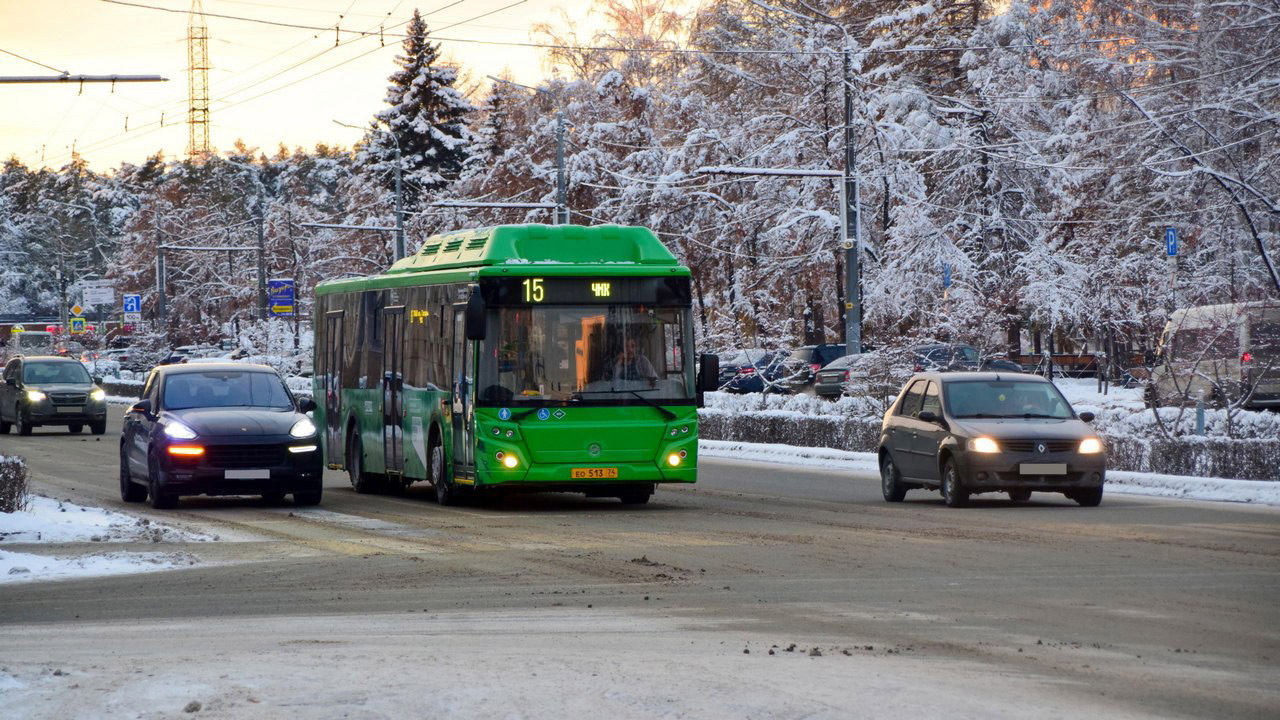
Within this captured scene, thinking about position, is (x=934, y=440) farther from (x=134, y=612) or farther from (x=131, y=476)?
(x=134, y=612)

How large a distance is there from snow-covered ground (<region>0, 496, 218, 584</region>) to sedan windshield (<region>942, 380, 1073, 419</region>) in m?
8.91

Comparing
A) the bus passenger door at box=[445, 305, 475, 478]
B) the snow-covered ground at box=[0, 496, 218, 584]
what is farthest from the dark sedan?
the bus passenger door at box=[445, 305, 475, 478]

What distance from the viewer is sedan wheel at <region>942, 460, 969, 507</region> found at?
69.0 feet

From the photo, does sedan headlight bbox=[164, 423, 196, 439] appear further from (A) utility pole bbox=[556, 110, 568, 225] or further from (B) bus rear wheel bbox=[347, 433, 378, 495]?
(A) utility pole bbox=[556, 110, 568, 225]

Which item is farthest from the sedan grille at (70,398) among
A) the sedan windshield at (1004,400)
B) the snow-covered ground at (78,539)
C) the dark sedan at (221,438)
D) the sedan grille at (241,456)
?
the sedan windshield at (1004,400)

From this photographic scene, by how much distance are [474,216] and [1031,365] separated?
3812 centimetres

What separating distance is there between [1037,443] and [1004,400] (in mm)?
1220

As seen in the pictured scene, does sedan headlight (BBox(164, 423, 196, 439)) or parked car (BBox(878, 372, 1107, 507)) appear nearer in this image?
parked car (BBox(878, 372, 1107, 507))

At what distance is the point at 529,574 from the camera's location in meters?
14.1

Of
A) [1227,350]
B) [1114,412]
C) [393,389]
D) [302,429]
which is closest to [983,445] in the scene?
[302,429]

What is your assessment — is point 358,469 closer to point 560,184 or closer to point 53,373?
point 560,184

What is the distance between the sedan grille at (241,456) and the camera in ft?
70.0

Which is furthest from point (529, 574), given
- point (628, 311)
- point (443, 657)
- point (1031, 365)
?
point (1031, 365)

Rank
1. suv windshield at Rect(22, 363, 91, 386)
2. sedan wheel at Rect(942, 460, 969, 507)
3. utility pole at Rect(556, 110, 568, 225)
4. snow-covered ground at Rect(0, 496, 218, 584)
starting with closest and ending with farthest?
snow-covered ground at Rect(0, 496, 218, 584) → sedan wheel at Rect(942, 460, 969, 507) → utility pole at Rect(556, 110, 568, 225) → suv windshield at Rect(22, 363, 91, 386)
